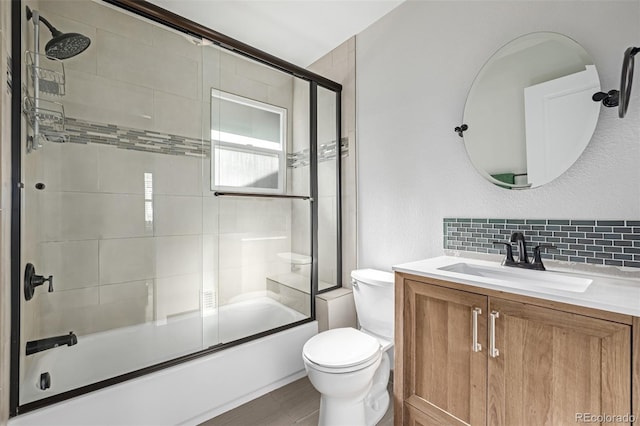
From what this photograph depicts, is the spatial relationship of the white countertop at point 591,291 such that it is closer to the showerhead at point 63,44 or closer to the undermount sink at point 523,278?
A: the undermount sink at point 523,278

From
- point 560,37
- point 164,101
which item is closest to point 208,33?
point 164,101

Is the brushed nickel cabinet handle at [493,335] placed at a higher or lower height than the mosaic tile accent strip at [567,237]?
lower

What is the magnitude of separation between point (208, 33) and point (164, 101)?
625 millimetres

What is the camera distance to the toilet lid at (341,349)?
1402 millimetres

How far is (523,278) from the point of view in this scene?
1.31 metres

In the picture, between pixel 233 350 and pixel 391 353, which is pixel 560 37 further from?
pixel 233 350

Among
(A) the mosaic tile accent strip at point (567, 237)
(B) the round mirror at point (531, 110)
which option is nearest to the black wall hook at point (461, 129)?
(B) the round mirror at point (531, 110)

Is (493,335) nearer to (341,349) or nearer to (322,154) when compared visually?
(341,349)

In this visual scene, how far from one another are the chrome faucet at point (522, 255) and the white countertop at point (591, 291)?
5 cm

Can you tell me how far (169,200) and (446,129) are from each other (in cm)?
195

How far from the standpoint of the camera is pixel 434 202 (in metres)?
1.80

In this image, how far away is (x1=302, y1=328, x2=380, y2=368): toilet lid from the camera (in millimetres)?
1402

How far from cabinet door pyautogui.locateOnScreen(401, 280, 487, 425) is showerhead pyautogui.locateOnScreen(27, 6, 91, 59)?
2.07 m

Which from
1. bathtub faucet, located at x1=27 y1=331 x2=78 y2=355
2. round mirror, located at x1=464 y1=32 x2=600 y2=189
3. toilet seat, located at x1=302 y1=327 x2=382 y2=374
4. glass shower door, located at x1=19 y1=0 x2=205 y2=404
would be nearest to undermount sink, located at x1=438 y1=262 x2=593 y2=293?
round mirror, located at x1=464 y1=32 x2=600 y2=189
